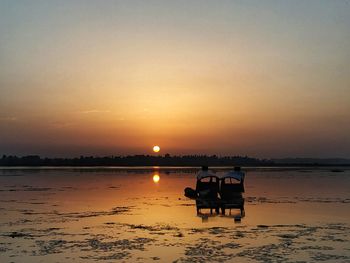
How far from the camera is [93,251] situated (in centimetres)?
1462

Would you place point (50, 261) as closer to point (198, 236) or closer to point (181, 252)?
point (181, 252)

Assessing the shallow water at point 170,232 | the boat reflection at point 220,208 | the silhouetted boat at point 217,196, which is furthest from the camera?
the silhouetted boat at point 217,196

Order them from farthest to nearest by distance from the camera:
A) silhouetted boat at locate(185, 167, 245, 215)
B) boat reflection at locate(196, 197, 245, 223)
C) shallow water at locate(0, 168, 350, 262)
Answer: silhouetted boat at locate(185, 167, 245, 215) < boat reflection at locate(196, 197, 245, 223) < shallow water at locate(0, 168, 350, 262)

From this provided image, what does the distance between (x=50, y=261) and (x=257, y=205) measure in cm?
1685

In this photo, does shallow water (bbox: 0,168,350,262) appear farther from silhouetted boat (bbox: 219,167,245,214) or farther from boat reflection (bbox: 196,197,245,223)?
silhouetted boat (bbox: 219,167,245,214)

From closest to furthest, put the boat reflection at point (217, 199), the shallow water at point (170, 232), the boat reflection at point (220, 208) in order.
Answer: the shallow water at point (170, 232), the boat reflection at point (220, 208), the boat reflection at point (217, 199)

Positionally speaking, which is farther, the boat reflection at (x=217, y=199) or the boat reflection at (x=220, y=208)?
the boat reflection at (x=217, y=199)

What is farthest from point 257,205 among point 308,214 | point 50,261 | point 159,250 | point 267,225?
point 50,261

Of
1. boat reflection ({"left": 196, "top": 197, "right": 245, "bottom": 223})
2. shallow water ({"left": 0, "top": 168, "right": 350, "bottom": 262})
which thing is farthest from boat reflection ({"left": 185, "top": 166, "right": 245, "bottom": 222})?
shallow water ({"left": 0, "top": 168, "right": 350, "bottom": 262})

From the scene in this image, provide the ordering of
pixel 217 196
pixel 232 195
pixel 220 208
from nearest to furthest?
pixel 220 208 < pixel 232 195 < pixel 217 196

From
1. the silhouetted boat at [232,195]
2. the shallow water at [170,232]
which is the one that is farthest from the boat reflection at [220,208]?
the shallow water at [170,232]

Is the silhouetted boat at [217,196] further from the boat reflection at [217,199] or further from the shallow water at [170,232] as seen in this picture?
the shallow water at [170,232]

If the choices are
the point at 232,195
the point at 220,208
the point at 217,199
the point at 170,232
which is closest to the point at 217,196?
the point at 217,199

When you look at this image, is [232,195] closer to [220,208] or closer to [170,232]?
[220,208]
